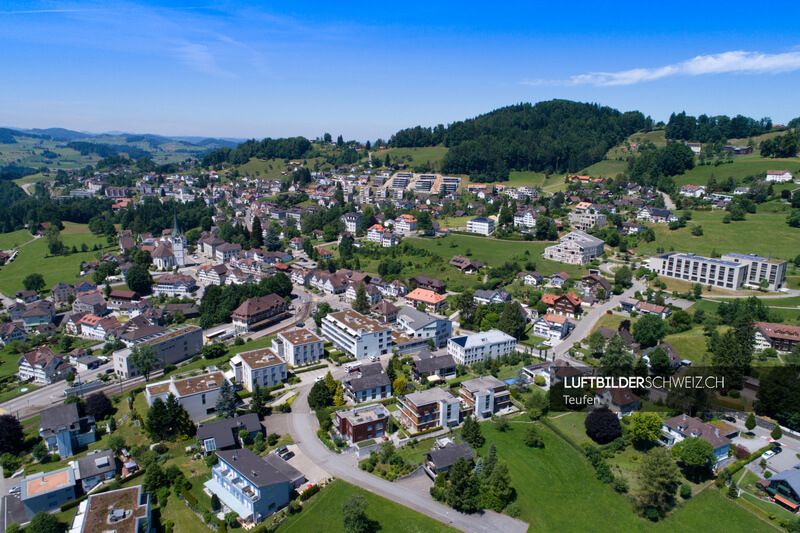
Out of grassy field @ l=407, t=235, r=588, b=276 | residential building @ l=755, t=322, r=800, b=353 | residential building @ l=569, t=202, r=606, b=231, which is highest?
residential building @ l=569, t=202, r=606, b=231

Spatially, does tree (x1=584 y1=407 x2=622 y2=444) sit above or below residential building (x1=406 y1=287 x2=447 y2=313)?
below

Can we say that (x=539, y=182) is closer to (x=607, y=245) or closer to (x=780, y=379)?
(x=607, y=245)

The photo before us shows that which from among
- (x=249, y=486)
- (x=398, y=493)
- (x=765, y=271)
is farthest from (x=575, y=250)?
(x=249, y=486)

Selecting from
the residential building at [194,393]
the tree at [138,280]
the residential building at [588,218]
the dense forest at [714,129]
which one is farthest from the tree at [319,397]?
the dense forest at [714,129]

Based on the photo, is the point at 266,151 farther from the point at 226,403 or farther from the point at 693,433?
the point at 693,433

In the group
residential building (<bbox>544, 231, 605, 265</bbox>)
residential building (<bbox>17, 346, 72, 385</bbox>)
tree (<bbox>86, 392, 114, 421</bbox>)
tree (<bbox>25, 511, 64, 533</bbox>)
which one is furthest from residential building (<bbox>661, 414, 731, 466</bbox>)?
residential building (<bbox>17, 346, 72, 385</bbox>)

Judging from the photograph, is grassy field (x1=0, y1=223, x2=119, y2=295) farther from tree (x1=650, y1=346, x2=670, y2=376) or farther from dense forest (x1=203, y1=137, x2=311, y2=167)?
tree (x1=650, y1=346, x2=670, y2=376)

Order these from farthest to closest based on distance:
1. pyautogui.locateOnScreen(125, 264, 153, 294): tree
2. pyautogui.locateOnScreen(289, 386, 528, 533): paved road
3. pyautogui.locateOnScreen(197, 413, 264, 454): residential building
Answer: pyautogui.locateOnScreen(125, 264, 153, 294): tree
pyautogui.locateOnScreen(197, 413, 264, 454): residential building
pyautogui.locateOnScreen(289, 386, 528, 533): paved road
